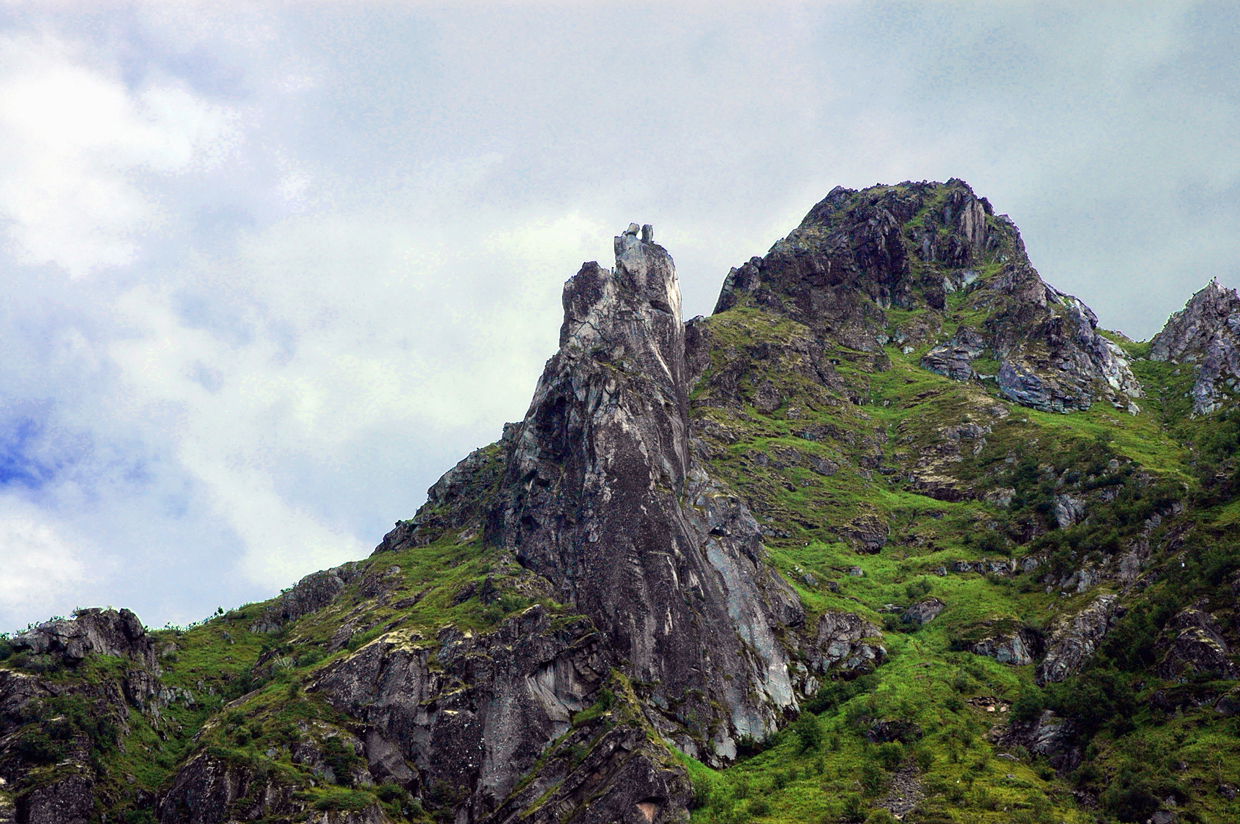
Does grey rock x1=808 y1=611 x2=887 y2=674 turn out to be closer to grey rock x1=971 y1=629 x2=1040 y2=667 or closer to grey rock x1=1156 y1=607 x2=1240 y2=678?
grey rock x1=971 y1=629 x2=1040 y2=667

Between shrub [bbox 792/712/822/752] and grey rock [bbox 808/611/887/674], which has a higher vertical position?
grey rock [bbox 808/611/887/674]

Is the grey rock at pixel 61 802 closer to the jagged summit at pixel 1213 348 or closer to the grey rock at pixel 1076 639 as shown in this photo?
the grey rock at pixel 1076 639

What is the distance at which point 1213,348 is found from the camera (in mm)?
173000

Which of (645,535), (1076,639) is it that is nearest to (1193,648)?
(1076,639)

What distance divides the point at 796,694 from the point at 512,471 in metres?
51.9

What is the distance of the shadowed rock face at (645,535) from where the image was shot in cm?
9906

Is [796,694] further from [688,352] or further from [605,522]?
[688,352]

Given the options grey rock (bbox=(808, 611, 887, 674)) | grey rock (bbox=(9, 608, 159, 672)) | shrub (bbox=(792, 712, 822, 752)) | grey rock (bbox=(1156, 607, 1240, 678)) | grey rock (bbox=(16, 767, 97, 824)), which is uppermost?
grey rock (bbox=(9, 608, 159, 672))

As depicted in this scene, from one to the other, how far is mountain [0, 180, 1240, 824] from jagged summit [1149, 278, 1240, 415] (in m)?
3.03

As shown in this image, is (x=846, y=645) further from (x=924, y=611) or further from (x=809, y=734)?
(x=809, y=734)

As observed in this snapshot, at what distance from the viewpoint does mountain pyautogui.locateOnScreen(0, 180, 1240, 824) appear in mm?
79875

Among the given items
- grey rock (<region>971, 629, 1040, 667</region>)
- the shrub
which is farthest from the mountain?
the shrub

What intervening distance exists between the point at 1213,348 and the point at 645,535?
443 feet

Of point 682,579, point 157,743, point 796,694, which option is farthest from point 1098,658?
point 157,743
